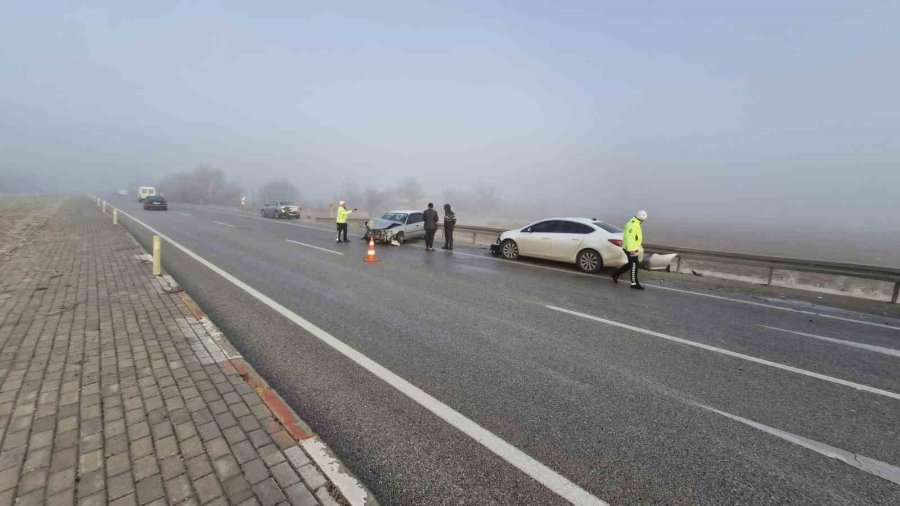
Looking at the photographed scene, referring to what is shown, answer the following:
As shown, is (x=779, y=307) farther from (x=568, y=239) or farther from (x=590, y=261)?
(x=568, y=239)

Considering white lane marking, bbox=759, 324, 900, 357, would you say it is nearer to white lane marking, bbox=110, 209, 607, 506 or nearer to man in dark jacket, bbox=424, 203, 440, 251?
white lane marking, bbox=110, 209, 607, 506

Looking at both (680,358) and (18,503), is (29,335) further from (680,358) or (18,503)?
(680,358)

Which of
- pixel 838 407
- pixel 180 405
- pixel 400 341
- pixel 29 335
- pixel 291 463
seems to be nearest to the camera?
pixel 291 463

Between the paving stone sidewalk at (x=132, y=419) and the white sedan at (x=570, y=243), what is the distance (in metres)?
9.19

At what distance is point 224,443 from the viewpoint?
2.72 m

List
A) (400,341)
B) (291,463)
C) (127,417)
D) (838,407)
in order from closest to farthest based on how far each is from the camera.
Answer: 1. (291,463)
2. (127,417)
3. (838,407)
4. (400,341)

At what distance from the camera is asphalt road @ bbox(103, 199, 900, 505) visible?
2.63 m

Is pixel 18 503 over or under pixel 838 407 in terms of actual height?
under

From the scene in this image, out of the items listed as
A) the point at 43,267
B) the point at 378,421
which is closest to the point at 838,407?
the point at 378,421

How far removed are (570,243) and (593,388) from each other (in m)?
7.63

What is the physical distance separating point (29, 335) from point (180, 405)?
10.3ft

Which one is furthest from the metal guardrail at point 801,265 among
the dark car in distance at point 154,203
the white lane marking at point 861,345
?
the dark car in distance at point 154,203

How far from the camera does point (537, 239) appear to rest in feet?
38.9

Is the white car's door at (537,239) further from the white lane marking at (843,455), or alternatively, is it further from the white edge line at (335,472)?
the white edge line at (335,472)
